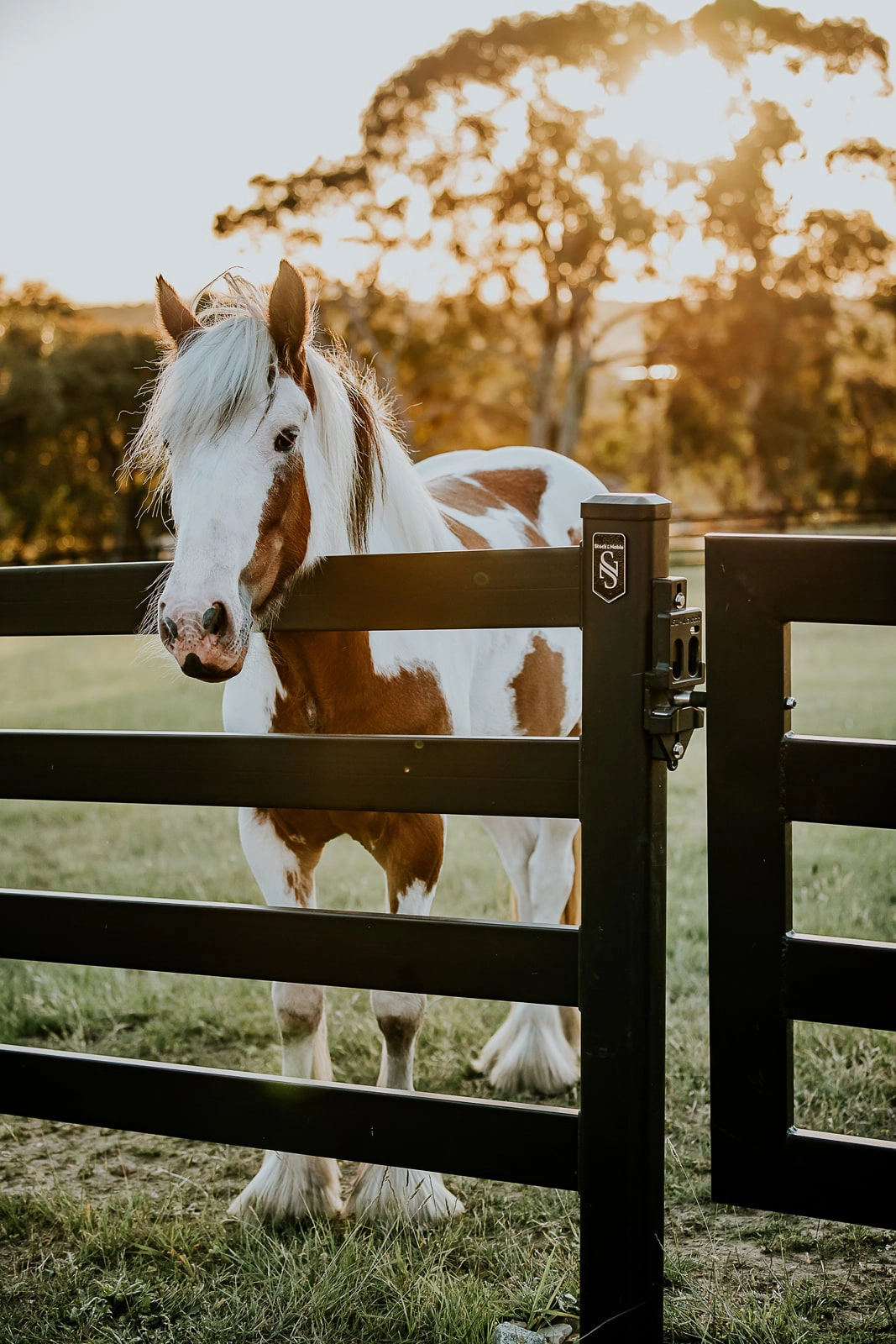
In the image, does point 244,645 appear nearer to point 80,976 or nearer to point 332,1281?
point 332,1281

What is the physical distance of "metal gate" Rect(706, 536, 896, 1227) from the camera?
70.5 inches

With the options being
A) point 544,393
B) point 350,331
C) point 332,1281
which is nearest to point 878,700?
point 332,1281

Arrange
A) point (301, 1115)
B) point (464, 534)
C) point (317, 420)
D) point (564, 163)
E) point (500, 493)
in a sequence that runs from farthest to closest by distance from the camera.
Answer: point (564, 163)
point (500, 493)
point (464, 534)
point (317, 420)
point (301, 1115)

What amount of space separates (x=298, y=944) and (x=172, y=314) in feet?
4.73

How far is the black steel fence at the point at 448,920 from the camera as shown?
1.86 metres

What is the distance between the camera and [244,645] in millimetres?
2133

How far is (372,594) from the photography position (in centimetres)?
206

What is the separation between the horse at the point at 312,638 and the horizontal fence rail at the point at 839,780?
3.18 ft

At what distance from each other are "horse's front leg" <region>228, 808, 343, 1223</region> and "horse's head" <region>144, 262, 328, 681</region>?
0.80m

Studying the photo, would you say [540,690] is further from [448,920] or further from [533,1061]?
[448,920]

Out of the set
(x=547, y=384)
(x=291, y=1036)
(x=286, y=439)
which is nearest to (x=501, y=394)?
(x=547, y=384)

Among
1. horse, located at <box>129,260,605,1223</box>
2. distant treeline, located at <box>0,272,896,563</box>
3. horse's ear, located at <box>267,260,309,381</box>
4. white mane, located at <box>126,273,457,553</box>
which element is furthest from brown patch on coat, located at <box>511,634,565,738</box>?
distant treeline, located at <box>0,272,896,563</box>

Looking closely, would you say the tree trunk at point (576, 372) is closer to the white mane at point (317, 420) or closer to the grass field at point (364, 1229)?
the grass field at point (364, 1229)

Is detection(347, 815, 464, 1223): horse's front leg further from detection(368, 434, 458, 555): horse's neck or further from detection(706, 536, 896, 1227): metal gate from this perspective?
detection(706, 536, 896, 1227): metal gate
